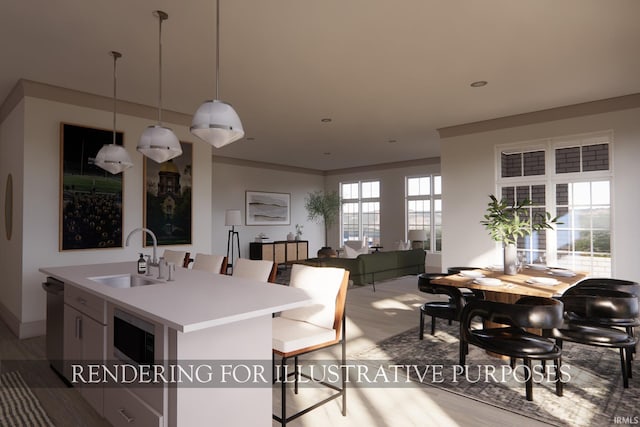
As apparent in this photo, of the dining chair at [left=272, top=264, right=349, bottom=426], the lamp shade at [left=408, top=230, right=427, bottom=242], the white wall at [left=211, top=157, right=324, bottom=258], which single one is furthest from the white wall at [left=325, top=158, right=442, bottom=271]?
the dining chair at [left=272, top=264, right=349, bottom=426]

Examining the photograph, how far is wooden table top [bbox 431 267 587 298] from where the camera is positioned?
295 centimetres

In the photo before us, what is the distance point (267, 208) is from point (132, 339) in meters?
8.37

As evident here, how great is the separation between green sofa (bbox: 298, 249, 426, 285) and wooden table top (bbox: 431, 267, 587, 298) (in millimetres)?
2961

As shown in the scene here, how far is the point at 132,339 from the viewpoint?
1994mm

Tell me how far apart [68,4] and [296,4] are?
1621mm

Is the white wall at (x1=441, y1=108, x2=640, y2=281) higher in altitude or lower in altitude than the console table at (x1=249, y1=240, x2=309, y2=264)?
higher

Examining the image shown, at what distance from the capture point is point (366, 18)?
114 inches

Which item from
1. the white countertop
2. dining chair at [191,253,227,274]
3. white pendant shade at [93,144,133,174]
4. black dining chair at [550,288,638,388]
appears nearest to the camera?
the white countertop

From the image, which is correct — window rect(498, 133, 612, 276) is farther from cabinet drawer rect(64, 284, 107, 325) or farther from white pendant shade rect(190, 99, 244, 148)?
cabinet drawer rect(64, 284, 107, 325)

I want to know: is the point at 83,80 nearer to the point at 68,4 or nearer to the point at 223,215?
the point at 68,4

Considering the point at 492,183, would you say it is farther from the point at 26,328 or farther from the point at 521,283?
the point at 26,328

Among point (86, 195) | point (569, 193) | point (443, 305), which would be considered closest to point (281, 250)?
point (86, 195)

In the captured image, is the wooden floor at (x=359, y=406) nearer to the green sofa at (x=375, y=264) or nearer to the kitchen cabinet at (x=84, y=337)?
the kitchen cabinet at (x=84, y=337)

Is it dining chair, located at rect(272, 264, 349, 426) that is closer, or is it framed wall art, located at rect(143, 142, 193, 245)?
dining chair, located at rect(272, 264, 349, 426)
